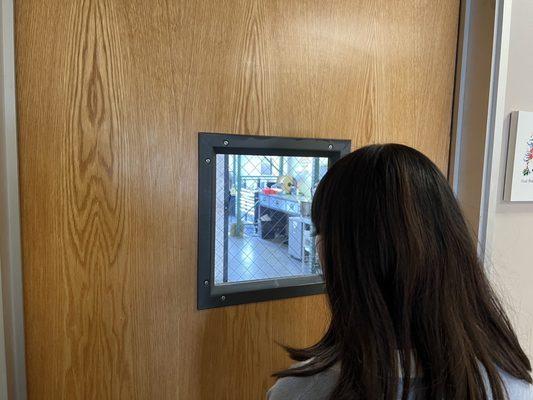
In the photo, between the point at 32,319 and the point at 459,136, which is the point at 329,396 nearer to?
the point at 32,319

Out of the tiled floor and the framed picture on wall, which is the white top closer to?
the tiled floor

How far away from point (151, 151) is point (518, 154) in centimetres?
100

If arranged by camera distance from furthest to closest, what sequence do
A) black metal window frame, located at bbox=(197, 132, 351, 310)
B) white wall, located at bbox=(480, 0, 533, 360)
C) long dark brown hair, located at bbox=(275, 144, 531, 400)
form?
white wall, located at bbox=(480, 0, 533, 360) → black metal window frame, located at bbox=(197, 132, 351, 310) → long dark brown hair, located at bbox=(275, 144, 531, 400)

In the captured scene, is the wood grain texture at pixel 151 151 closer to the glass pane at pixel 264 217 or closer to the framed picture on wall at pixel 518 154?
the glass pane at pixel 264 217

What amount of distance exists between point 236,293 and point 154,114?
0.42 metres

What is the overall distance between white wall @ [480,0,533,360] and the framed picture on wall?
0.02 metres

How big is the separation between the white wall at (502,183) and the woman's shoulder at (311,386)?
0.77 metres

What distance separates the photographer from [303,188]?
3.04 ft

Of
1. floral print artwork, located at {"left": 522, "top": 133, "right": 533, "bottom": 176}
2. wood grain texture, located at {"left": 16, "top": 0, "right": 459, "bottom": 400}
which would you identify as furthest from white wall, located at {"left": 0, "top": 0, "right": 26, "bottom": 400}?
floral print artwork, located at {"left": 522, "top": 133, "right": 533, "bottom": 176}

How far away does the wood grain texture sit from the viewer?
685 millimetres

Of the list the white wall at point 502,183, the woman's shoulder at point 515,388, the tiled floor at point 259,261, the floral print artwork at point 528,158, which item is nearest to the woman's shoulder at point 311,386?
the woman's shoulder at point 515,388

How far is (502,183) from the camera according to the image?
43.3 inches

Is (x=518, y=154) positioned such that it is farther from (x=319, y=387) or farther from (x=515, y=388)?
(x=319, y=387)

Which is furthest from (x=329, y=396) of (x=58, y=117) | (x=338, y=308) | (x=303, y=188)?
(x=58, y=117)
